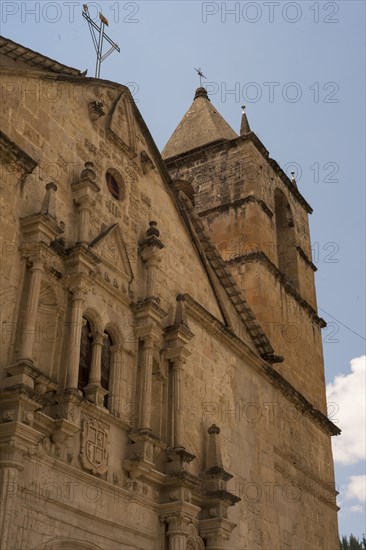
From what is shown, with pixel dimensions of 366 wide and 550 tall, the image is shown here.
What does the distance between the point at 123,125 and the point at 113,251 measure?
2.77 meters

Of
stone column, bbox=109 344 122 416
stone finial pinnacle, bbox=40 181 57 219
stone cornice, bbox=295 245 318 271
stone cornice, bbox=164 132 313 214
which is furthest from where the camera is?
stone cornice, bbox=295 245 318 271

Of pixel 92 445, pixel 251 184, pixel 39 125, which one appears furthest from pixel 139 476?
pixel 251 184

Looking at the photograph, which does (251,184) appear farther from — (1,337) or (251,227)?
(1,337)

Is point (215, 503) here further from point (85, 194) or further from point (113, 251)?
point (85, 194)

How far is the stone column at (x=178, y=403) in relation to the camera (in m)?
11.2

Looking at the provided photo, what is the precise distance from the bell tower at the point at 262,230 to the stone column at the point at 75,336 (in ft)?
21.5

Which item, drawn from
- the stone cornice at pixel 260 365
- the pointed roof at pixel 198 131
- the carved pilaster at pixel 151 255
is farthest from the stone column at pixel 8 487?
the pointed roof at pixel 198 131

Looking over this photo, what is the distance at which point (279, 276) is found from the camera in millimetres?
18000

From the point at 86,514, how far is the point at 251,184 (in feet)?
36.7

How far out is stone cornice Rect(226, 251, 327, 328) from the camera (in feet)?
57.0

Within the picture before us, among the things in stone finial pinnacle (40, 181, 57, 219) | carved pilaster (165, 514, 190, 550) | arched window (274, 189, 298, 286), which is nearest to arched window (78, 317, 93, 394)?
stone finial pinnacle (40, 181, 57, 219)

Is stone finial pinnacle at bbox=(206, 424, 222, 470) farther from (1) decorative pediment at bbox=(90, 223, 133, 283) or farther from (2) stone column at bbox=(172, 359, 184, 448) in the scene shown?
(1) decorative pediment at bbox=(90, 223, 133, 283)

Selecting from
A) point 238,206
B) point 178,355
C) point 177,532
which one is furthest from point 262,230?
point 177,532

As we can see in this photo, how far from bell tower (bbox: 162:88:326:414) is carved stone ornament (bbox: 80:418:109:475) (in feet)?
21.2
